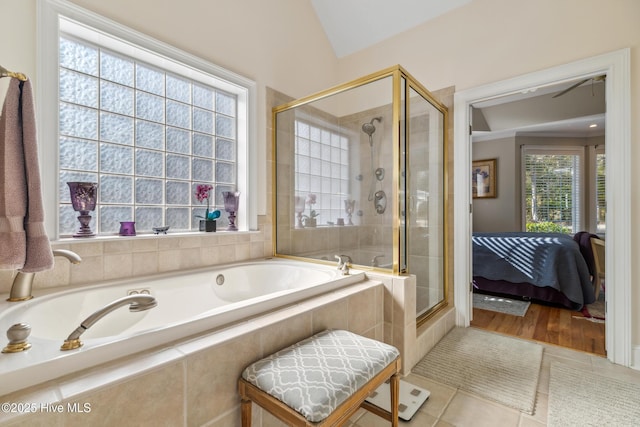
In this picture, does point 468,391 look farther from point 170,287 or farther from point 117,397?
point 170,287

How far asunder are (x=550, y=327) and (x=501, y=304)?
0.64 metres

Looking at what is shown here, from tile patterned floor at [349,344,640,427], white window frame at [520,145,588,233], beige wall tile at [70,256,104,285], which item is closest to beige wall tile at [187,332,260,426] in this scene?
tile patterned floor at [349,344,640,427]

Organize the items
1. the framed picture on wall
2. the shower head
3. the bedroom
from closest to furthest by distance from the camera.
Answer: the shower head
the bedroom
the framed picture on wall

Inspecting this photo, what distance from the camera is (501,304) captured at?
324cm

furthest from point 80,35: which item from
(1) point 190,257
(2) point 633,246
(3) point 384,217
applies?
(2) point 633,246

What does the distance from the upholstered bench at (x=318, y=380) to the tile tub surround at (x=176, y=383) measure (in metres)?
0.06

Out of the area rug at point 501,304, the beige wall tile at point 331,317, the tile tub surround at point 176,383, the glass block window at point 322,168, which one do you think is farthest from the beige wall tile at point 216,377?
the area rug at point 501,304

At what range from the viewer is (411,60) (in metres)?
2.88

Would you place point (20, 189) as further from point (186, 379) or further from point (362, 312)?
point (362, 312)

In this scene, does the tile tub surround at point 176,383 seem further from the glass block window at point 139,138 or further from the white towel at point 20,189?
the glass block window at point 139,138

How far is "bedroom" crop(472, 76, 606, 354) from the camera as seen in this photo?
10.6ft

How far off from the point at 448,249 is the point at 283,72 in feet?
7.23

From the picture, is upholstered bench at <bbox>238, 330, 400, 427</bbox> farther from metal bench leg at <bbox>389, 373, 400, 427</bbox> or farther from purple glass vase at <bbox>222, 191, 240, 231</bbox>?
purple glass vase at <bbox>222, 191, 240, 231</bbox>

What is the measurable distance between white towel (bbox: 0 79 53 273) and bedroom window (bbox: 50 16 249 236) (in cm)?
76
